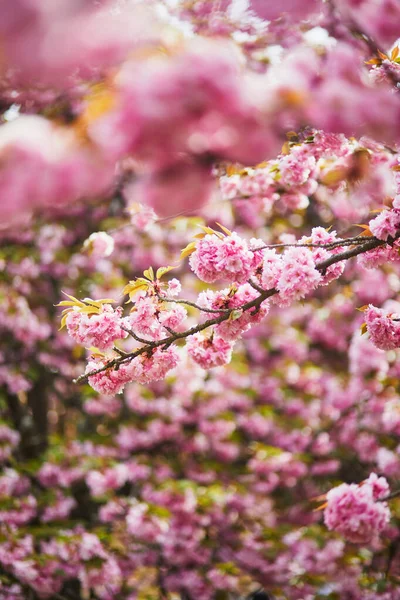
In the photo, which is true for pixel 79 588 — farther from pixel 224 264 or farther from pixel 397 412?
pixel 224 264

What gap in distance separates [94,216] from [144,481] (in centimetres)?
351

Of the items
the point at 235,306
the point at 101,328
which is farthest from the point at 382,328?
the point at 101,328

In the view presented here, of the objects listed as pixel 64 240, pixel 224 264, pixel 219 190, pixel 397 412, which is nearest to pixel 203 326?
pixel 224 264

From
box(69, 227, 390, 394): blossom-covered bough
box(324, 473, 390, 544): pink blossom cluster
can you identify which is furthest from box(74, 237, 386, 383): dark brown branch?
box(324, 473, 390, 544): pink blossom cluster

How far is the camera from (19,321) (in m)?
6.95

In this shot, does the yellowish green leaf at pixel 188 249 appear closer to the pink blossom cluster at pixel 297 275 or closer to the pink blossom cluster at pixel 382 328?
the pink blossom cluster at pixel 297 275

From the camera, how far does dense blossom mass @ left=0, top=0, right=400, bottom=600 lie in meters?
1.04

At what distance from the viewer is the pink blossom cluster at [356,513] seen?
3.32m

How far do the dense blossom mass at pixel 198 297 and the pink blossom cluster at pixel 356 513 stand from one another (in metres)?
0.01

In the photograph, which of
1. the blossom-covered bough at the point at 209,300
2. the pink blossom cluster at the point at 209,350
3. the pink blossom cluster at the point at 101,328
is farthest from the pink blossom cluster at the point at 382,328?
the pink blossom cluster at the point at 101,328

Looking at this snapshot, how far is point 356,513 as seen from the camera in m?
3.33

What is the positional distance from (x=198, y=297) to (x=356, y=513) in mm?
1628

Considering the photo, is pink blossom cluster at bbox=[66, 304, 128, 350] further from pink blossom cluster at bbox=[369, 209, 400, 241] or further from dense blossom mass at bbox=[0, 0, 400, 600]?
pink blossom cluster at bbox=[369, 209, 400, 241]

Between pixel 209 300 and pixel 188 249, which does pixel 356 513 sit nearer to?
pixel 209 300
